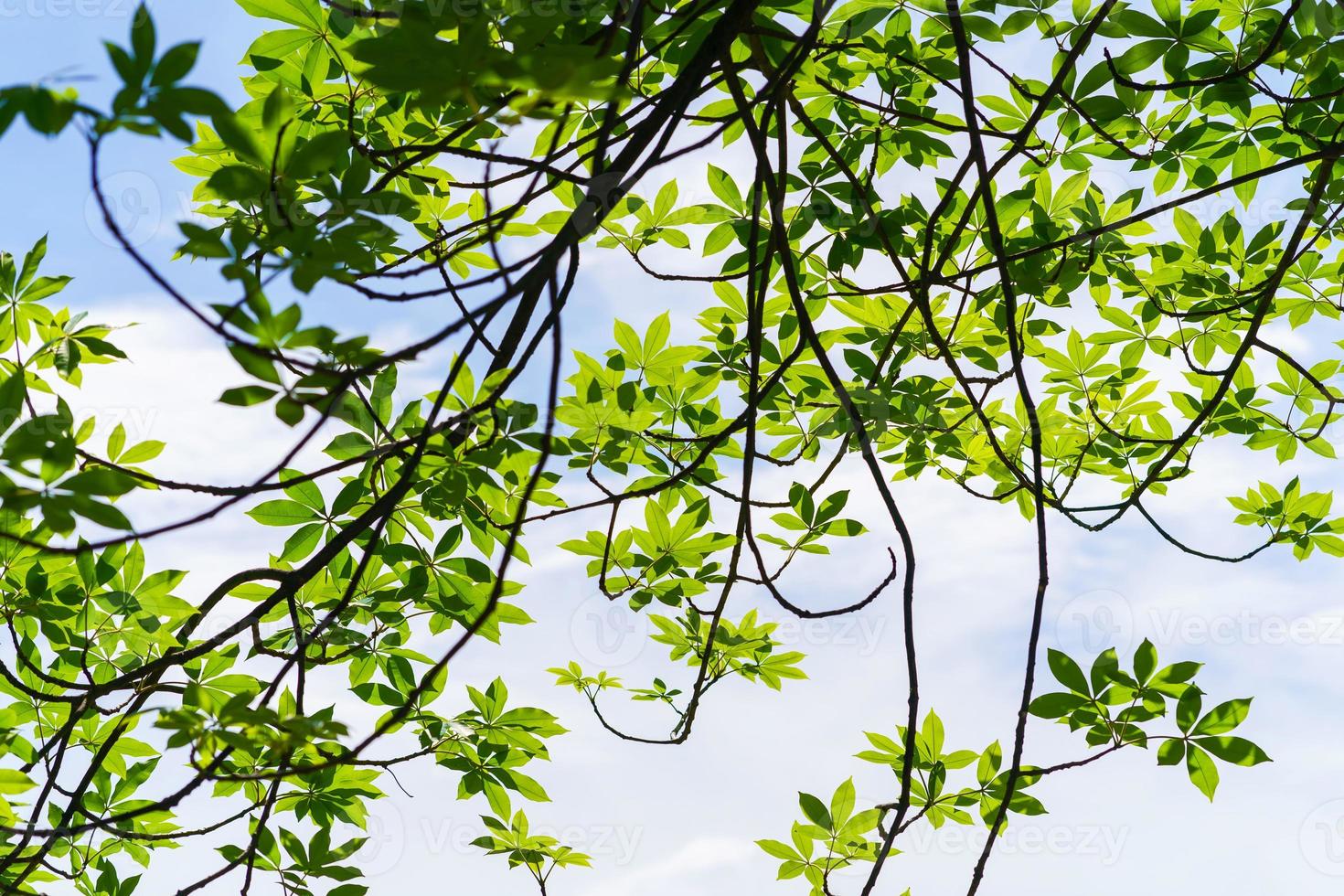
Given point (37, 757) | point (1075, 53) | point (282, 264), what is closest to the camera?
point (282, 264)

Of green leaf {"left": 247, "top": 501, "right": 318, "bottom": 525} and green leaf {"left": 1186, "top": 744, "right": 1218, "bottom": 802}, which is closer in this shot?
green leaf {"left": 1186, "top": 744, "right": 1218, "bottom": 802}

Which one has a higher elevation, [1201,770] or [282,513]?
[282,513]

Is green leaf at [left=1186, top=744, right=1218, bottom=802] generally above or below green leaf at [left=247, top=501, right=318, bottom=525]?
below

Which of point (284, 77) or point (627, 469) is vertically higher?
point (284, 77)

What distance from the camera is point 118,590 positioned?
2.16m

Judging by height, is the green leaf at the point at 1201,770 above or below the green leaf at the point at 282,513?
below

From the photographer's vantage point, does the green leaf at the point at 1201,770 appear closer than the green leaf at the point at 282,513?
Yes

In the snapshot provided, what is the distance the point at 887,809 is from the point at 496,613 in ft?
2.71

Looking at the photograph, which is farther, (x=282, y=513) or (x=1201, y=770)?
(x=282, y=513)

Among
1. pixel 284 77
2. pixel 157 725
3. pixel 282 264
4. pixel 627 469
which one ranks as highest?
pixel 284 77

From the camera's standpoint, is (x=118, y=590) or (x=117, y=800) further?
(x=117, y=800)

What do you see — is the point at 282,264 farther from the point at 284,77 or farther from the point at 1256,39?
the point at 1256,39

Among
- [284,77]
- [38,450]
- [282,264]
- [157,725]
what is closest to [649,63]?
[284,77]

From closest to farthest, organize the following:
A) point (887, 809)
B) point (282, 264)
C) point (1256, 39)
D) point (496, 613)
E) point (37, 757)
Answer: point (282, 264) < point (887, 809) < point (496, 613) < point (1256, 39) < point (37, 757)
